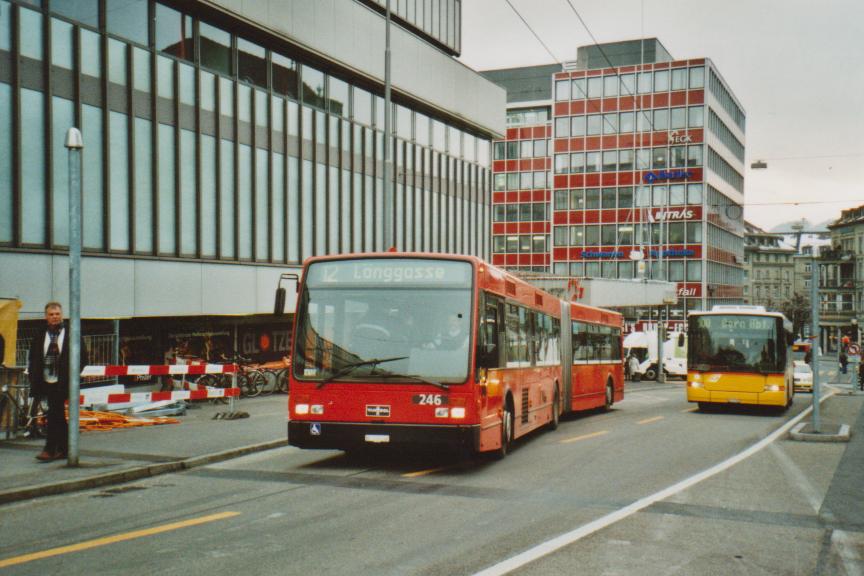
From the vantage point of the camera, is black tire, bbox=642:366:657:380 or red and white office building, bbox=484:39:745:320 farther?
red and white office building, bbox=484:39:745:320

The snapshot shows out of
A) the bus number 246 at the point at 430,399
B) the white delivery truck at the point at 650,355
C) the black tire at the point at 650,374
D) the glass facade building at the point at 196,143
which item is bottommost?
the black tire at the point at 650,374

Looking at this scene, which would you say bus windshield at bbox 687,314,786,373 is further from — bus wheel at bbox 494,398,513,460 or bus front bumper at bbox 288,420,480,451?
bus front bumper at bbox 288,420,480,451

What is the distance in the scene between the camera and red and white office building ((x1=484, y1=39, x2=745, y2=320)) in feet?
280

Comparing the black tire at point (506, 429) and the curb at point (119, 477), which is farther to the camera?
the black tire at point (506, 429)

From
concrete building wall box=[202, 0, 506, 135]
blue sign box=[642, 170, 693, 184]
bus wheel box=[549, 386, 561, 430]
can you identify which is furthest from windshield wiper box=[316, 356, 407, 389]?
blue sign box=[642, 170, 693, 184]

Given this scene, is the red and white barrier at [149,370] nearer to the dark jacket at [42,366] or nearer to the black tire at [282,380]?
the dark jacket at [42,366]

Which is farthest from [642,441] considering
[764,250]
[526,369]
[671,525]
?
[764,250]

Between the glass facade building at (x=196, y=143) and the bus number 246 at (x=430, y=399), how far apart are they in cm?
1289

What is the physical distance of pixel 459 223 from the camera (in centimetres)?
4453

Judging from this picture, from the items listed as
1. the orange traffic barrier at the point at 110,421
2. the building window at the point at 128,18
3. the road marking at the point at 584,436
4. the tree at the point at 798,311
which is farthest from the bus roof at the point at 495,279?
the tree at the point at 798,311

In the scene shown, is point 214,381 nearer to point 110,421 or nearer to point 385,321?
point 110,421

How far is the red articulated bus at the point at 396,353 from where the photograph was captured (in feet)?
38.3

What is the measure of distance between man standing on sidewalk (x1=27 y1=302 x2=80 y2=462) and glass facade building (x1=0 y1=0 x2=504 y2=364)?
9450 millimetres

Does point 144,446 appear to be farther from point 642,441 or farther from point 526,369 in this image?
point 642,441
